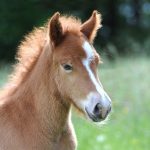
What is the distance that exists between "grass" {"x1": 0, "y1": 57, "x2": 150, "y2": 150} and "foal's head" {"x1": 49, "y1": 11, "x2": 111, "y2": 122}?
75cm

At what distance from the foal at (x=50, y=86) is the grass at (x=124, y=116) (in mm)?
478

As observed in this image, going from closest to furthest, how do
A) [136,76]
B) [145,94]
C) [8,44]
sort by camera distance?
[145,94]
[136,76]
[8,44]

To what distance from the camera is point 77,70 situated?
21.3ft

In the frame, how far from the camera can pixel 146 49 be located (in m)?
23.3

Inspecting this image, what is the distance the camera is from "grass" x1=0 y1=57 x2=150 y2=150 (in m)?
10.0

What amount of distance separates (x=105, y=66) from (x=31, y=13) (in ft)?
39.5

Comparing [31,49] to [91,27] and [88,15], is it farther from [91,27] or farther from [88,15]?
[88,15]

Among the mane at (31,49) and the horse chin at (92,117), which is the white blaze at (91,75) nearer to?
the horse chin at (92,117)

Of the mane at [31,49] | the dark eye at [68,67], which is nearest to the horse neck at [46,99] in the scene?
the mane at [31,49]

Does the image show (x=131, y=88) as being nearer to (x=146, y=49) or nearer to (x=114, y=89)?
(x=114, y=89)

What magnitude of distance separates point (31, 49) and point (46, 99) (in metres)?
0.56

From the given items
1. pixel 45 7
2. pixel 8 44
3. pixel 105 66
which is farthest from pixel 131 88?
pixel 45 7

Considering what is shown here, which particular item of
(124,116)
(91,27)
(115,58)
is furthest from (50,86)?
(115,58)

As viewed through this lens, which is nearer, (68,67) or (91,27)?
(68,67)
